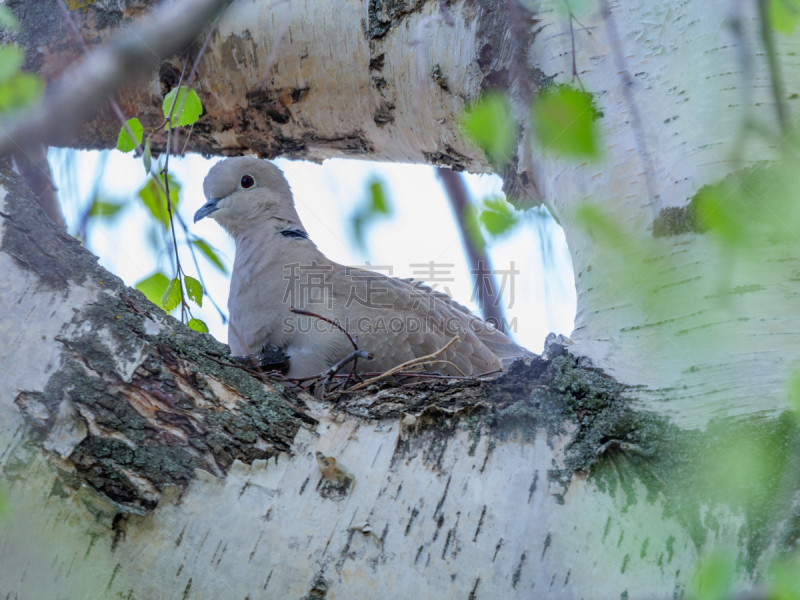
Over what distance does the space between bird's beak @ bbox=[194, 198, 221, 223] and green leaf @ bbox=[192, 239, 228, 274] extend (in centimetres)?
113

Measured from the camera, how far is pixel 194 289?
6.54ft

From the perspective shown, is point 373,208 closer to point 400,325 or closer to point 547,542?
point 400,325

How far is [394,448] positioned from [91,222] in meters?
1.39

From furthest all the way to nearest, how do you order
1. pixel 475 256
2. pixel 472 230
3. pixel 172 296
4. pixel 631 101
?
pixel 475 256
pixel 472 230
pixel 172 296
pixel 631 101

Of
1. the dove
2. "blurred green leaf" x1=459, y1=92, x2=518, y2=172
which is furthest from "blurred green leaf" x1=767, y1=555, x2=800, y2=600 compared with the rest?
the dove

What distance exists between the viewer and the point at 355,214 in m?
2.44

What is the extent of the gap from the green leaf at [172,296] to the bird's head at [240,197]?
129cm

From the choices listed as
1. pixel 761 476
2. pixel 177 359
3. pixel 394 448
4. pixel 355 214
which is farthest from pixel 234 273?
pixel 761 476

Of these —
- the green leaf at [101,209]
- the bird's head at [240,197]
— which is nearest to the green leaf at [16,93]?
the green leaf at [101,209]

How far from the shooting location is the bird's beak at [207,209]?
3.23 meters

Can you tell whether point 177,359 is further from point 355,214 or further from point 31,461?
point 355,214

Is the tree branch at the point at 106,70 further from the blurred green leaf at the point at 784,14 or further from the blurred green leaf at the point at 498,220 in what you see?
the blurred green leaf at the point at 784,14

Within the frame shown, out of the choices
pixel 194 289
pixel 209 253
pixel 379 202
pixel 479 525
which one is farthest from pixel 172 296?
pixel 479 525

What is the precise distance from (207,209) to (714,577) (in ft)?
9.39
